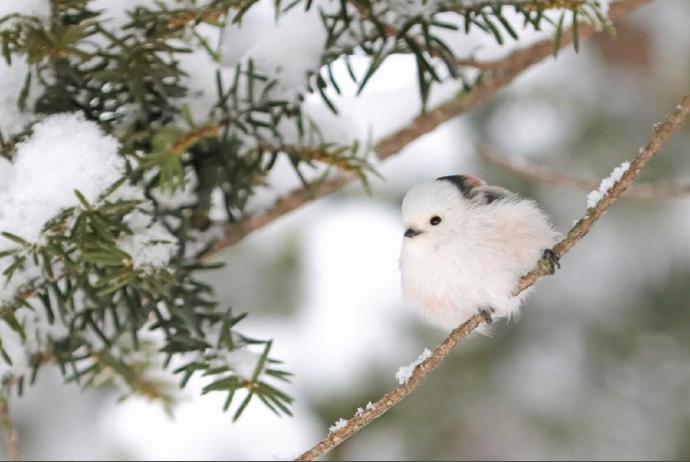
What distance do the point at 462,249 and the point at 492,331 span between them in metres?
1.00

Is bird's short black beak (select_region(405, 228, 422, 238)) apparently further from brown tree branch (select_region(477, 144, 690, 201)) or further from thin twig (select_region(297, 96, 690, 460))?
thin twig (select_region(297, 96, 690, 460))

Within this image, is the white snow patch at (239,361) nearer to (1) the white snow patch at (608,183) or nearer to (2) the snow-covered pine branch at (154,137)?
(2) the snow-covered pine branch at (154,137)

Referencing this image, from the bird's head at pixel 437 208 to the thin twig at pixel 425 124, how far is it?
9cm

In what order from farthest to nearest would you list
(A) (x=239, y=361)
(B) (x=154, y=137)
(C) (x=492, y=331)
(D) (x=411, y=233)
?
1. (C) (x=492, y=331)
2. (D) (x=411, y=233)
3. (A) (x=239, y=361)
4. (B) (x=154, y=137)

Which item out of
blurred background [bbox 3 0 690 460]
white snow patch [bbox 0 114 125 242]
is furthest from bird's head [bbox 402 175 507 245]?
blurred background [bbox 3 0 690 460]

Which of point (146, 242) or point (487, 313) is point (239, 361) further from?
point (487, 313)

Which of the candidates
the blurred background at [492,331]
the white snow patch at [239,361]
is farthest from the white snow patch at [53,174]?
the blurred background at [492,331]

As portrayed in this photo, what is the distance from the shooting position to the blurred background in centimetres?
228

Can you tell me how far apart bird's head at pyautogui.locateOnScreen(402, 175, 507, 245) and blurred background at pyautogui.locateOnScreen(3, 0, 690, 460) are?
2.74 feet

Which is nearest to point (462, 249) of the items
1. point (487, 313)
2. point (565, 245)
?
point (487, 313)

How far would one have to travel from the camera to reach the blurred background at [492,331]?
228 centimetres

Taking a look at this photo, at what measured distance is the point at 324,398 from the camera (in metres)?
2.32

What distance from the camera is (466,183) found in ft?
4.87

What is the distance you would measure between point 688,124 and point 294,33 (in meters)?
1.61
